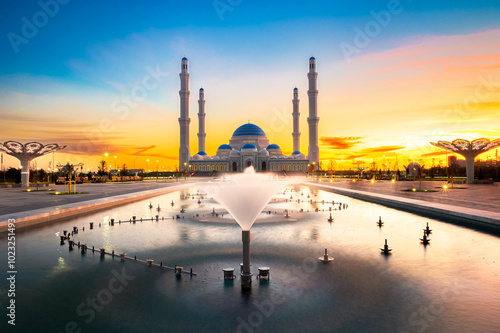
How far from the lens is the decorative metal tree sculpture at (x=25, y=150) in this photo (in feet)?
144

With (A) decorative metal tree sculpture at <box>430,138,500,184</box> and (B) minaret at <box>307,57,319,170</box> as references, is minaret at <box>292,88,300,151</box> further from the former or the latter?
(A) decorative metal tree sculpture at <box>430,138,500,184</box>

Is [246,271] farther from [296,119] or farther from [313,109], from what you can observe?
[296,119]

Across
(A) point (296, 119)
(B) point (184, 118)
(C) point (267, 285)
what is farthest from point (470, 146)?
(B) point (184, 118)

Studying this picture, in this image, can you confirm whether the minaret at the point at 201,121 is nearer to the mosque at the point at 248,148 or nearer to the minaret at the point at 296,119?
the mosque at the point at 248,148

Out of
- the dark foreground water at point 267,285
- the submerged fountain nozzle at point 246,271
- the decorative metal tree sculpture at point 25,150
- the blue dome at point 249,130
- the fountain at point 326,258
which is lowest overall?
the dark foreground water at point 267,285

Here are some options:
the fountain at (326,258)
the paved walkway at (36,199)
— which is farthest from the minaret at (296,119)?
the fountain at (326,258)

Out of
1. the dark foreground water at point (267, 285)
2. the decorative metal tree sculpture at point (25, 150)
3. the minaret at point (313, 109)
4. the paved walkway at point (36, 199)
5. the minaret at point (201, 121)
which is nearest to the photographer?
the dark foreground water at point (267, 285)

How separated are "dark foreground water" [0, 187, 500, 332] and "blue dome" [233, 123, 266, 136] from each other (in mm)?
116164

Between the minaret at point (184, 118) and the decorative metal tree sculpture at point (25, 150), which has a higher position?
the minaret at point (184, 118)

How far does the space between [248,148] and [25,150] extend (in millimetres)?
77565

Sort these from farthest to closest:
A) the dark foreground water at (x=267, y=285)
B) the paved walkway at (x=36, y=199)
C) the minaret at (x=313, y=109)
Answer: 1. the minaret at (x=313, y=109)
2. the paved walkway at (x=36, y=199)
3. the dark foreground water at (x=267, y=285)

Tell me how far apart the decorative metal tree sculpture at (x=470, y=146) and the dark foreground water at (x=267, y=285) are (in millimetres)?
43061

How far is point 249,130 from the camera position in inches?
5182

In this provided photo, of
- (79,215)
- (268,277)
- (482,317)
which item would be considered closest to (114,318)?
(268,277)
